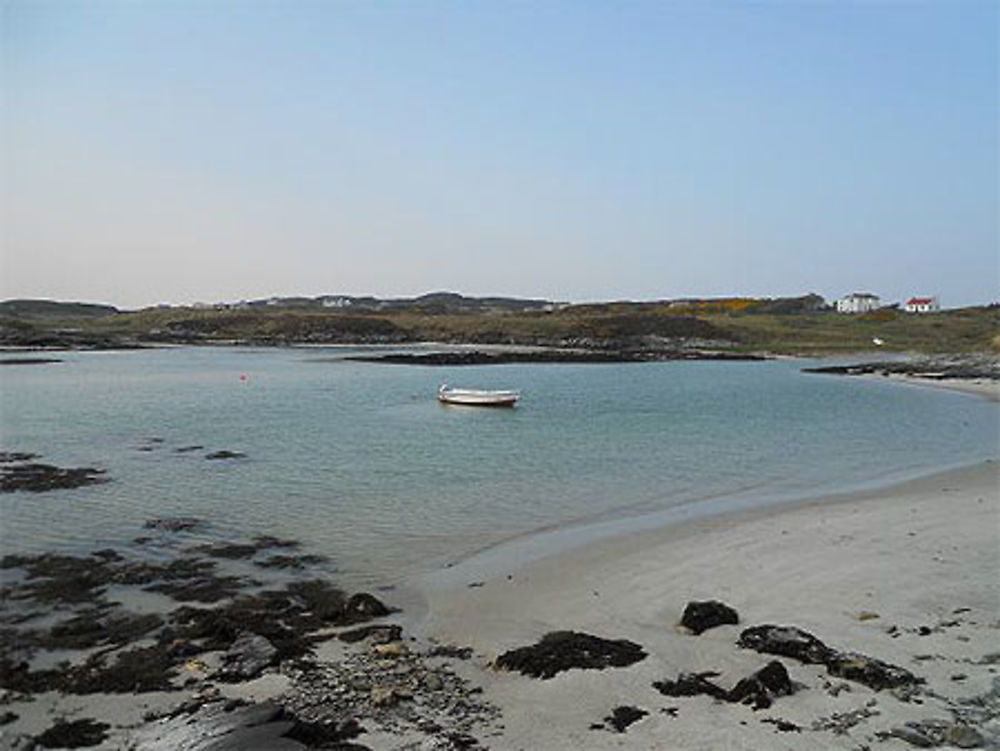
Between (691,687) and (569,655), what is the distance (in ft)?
4.24

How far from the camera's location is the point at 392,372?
57062 mm

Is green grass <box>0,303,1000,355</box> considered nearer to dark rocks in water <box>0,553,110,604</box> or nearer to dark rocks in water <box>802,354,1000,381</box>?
dark rocks in water <box>802,354,1000,381</box>

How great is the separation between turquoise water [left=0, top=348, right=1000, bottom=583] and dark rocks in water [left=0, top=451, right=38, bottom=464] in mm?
615

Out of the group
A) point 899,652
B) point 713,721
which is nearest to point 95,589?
point 713,721

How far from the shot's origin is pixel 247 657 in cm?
843

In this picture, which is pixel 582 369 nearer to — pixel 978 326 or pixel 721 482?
pixel 721 482

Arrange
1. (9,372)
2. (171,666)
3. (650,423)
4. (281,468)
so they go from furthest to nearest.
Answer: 1. (9,372)
2. (650,423)
3. (281,468)
4. (171,666)

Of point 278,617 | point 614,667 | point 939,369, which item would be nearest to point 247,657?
point 278,617

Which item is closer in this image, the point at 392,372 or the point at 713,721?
the point at 713,721

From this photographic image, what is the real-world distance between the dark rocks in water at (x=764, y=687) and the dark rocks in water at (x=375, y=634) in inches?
143

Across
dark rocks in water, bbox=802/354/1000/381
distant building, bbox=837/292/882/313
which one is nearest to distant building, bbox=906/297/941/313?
distant building, bbox=837/292/882/313

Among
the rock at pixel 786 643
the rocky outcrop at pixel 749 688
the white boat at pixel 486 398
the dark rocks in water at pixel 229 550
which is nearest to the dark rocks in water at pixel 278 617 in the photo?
the dark rocks in water at pixel 229 550

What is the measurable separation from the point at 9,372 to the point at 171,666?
50135 millimetres

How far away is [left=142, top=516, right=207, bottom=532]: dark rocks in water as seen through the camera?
1480cm
